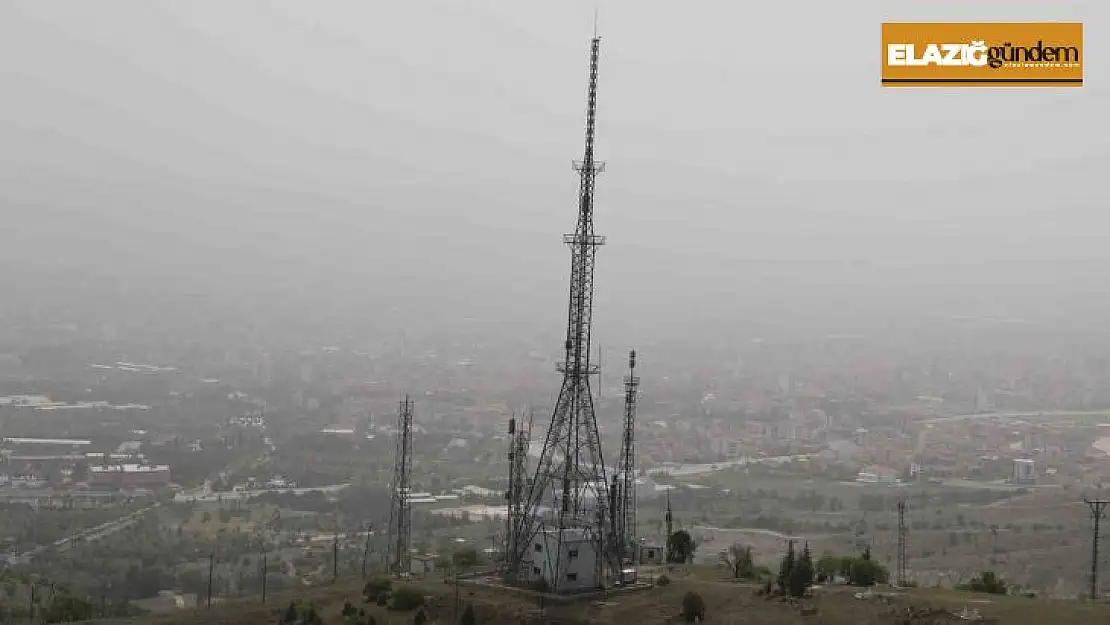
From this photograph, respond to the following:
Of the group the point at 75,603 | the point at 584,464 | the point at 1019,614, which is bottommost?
the point at 75,603

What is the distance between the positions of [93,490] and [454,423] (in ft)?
183

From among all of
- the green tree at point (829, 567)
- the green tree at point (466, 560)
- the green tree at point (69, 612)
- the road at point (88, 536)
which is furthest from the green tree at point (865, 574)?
the road at point (88, 536)

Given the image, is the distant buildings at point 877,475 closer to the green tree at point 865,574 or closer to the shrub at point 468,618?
the green tree at point 865,574

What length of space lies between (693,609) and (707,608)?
0.90 meters

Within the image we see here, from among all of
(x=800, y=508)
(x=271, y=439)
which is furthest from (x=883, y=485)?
(x=271, y=439)

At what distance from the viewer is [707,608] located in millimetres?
35125

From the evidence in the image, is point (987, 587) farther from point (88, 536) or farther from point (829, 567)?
point (88, 536)

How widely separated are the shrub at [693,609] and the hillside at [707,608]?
9.8 inches

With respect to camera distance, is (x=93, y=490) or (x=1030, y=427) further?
(x=1030, y=427)

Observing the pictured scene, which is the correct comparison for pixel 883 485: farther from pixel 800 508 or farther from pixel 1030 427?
pixel 1030 427

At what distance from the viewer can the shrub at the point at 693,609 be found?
34.4 meters

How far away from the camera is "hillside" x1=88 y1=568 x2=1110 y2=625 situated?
32.1 meters

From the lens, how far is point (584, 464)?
43.0m

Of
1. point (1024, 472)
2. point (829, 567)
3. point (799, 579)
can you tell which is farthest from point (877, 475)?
point (799, 579)
